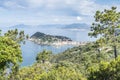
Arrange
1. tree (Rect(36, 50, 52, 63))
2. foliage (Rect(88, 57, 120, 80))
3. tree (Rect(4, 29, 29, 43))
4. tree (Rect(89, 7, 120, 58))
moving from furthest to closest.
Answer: tree (Rect(36, 50, 52, 63)), tree (Rect(4, 29, 29, 43)), tree (Rect(89, 7, 120, 58)), foliage (Rect(88, 57, 120, 80))

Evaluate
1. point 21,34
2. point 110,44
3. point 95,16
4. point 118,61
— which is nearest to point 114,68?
point 118,61

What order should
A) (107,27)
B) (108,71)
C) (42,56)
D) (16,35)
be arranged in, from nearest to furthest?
1. (108,71)
2. (107,27)
3. (16,35)
4. (42,56)

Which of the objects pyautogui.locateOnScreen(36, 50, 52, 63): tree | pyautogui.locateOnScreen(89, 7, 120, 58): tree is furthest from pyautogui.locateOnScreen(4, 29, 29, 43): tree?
pyautogui.locateOnScreen(36, 50, 52, 63): tree

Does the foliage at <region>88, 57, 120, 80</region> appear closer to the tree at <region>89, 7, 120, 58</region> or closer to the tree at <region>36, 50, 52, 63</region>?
the tree at <region>89, 7, 120, 58</region>

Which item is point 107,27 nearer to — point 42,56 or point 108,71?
point 108,71

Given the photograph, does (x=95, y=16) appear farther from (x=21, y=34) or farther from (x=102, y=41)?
(x=21, y=34)

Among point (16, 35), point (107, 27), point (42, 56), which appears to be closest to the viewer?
point (107, 27)

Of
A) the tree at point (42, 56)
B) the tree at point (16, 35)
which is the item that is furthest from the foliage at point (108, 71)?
the tree at point (42, 56)

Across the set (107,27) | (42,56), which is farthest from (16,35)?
(42,56)
